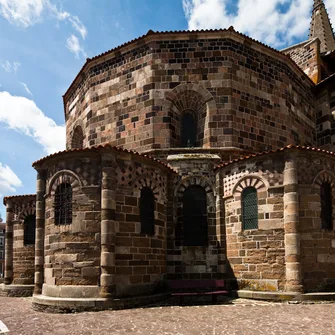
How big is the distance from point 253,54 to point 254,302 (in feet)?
29.9

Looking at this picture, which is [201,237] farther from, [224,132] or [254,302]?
[224,132]

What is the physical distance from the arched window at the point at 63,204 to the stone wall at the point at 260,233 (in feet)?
16.8

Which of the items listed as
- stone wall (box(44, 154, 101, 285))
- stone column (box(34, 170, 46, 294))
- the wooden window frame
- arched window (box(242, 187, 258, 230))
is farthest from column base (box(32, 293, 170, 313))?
arched window (box(242, 187, 258, 230))

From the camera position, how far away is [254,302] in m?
10.6

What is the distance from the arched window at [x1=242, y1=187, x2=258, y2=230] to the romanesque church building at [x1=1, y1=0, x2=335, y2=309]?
3 cm

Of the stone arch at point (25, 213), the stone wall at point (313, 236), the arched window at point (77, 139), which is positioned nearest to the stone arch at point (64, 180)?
the stone arch at point (25, 213)

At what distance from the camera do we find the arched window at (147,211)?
37.7 ft

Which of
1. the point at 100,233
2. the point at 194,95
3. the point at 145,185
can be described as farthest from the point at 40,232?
the point at 194,95

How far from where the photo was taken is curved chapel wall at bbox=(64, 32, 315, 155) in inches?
539

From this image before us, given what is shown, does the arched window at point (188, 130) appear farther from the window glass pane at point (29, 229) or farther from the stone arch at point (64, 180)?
the window glass pane at point (29, 229)

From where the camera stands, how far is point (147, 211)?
11672 millimetres

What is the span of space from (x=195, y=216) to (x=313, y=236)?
3857 millimetres

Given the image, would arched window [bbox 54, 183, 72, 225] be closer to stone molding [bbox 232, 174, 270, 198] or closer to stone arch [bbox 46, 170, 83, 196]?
stone arch [bbox 46, 170, 83, 196]

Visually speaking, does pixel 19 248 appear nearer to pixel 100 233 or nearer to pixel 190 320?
pixel 100 233
